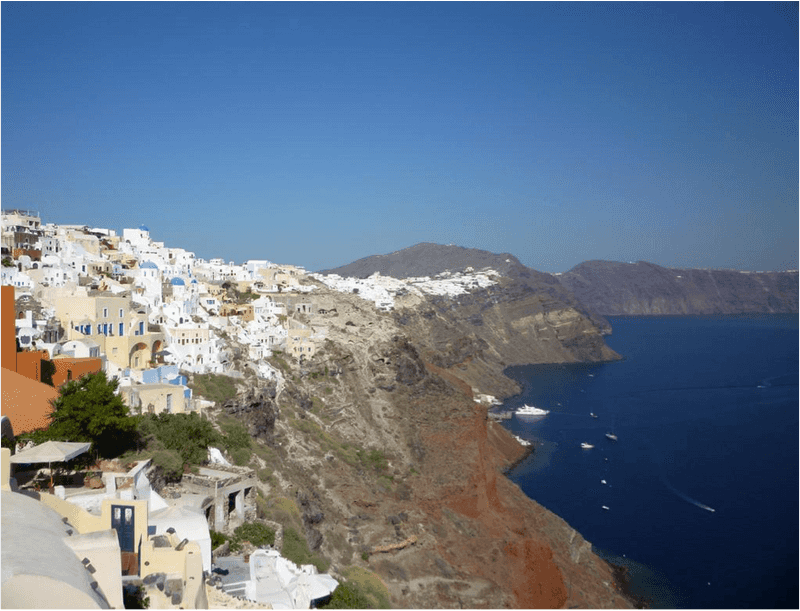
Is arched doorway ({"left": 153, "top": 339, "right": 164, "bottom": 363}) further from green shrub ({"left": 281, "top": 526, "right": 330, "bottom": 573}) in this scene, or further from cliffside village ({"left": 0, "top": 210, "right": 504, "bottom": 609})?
green shrub ({"left": 281, "top": 526, "right": 330, "bottom": 573})

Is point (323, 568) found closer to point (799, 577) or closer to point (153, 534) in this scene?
point (153, 534)

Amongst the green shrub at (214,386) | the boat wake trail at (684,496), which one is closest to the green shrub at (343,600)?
the green shrub at (214,386)

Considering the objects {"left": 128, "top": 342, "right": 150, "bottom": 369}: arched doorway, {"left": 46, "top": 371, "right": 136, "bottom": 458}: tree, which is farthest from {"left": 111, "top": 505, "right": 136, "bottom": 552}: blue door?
{"left": 128, "top": 342, "right": 150, "bottom": 369}: arched doorway

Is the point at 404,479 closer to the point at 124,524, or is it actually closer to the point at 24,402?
the point at 24,402

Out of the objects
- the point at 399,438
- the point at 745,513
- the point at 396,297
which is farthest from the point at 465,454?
Answer: the point at 396,297

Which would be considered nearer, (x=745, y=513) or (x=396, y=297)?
(x=745, y=513)

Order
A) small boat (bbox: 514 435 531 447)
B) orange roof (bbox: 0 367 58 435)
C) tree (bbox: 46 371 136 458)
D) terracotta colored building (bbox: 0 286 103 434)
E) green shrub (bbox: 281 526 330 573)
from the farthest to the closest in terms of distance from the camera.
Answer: small boat (bbox: 514 435 531 447), green shrub (bbox: 281 526 330 573), terracotta colored building (bbox: 0 286 103 434), orange roof (bbox: 0 367 58 435), tree (bbox: 46 371 136 458)
